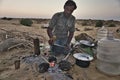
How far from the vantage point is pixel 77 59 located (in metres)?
5.75

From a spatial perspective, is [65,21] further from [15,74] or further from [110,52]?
[15,74]

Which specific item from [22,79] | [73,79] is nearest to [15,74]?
[22,79]

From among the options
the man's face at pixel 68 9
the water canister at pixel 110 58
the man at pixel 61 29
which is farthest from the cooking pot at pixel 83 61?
the man's face at pixel 68 9

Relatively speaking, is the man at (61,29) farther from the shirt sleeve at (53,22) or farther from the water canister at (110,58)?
the water canister at (110,58)

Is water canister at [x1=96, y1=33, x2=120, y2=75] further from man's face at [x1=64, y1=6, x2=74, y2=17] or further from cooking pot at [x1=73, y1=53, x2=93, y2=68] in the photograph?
man's face at [x1=64, y1=6, x2=74, y2=17]

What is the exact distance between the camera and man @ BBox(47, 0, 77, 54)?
6473mm

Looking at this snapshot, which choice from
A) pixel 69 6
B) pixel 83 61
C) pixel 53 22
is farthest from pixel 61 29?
pixel 83 61

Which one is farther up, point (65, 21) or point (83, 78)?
point (65, 21)

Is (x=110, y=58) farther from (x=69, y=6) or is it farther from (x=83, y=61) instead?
(x=69, y=6)

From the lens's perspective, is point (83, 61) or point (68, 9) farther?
point (68, 9)

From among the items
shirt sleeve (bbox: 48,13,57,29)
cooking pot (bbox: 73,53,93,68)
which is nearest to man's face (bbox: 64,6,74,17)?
shirt sleeve (bbox: 48,13,57,29)

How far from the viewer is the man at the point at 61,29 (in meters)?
6.47

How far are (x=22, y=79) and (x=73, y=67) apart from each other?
Result: 1.29m

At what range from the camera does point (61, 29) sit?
6711 mm
